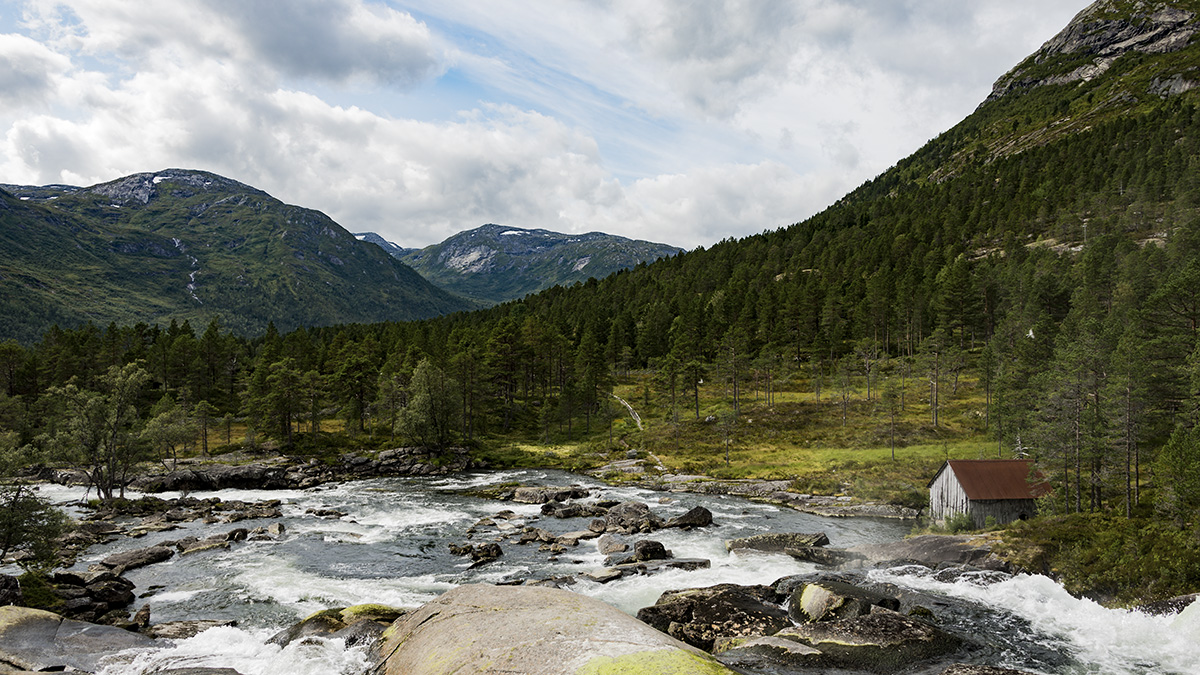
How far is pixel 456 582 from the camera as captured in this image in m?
33.3

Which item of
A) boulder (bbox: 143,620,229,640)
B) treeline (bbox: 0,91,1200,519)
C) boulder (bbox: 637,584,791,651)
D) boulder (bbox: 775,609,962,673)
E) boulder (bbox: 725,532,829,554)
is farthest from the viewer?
treeline (bbox: 0,91,1200,519)

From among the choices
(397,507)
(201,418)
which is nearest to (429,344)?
(201,418)

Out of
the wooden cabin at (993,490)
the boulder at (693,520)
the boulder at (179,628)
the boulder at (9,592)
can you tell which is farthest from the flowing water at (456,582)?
the wooden cabin at (993,490)

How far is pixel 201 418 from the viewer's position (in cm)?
8800

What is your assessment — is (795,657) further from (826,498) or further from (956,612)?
(826,498)

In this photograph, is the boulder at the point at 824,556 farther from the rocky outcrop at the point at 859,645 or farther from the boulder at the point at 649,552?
the rocky outcrop at the point at 859,645

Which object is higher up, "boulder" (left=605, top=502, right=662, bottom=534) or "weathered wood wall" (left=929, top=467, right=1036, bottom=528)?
"weathered wood wall" (left=929, top=467, right=1036, bottom=528)

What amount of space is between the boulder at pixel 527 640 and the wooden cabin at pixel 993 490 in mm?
39219

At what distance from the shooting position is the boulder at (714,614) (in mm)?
23500

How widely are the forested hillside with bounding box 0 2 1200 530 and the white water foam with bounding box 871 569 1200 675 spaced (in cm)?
998

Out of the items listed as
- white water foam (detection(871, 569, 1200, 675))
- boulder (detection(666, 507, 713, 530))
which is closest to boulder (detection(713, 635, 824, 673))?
white water foam (detection(871, 569, 1200, 675))

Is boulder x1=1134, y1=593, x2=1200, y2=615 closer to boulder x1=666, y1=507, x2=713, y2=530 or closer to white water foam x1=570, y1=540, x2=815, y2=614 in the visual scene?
white water foam x1=570, y1=540, x2=815, y2=614

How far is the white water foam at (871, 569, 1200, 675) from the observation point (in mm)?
21469

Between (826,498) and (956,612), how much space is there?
34.3 m
